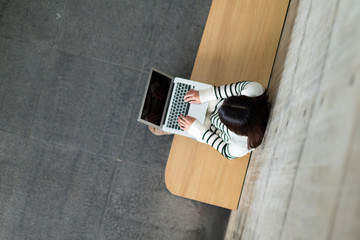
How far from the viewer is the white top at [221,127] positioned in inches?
45.8

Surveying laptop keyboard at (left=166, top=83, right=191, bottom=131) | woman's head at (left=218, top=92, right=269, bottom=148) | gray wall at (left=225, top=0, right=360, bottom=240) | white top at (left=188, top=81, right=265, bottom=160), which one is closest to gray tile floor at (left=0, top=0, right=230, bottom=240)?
laptop keyboard at (left=166, top=83, right=191, bottom=131)

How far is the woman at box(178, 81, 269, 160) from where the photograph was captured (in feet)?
3.44

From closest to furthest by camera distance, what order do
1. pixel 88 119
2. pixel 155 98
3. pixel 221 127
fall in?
1. pixel 221 127
2. pixel 155 98
3. pixel 88 119

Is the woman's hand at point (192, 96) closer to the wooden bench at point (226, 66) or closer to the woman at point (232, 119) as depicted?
the woman at point (232, 119)

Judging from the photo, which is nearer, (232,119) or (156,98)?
(232,119)

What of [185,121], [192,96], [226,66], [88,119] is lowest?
[88,119]

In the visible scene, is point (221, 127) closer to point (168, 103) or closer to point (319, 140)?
point (168, 103)

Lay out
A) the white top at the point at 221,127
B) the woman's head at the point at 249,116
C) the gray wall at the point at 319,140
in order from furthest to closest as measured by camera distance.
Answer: the white top at the point at 221,127 < the woman's head at the point at 249,116 < the gray wall at the point at 319,140

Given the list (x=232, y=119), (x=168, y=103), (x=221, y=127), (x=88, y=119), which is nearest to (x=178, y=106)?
(x=168, y=103)

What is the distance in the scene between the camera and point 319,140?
0.51m

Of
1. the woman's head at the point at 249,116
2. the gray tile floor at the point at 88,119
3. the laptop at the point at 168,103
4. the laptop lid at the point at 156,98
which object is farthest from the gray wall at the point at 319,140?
the gray tile floor at the point at 88,119

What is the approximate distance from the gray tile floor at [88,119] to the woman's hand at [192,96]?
26.7 inches

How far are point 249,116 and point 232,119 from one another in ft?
0.25

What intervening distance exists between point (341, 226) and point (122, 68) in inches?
74.0
